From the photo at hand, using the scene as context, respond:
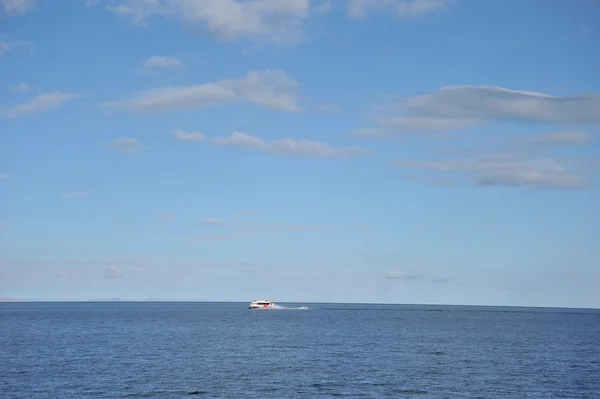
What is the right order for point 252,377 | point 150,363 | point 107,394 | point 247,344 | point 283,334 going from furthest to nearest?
point 283,334 < point 247,344 < point 150,363 < point 252,377 < point 107,394

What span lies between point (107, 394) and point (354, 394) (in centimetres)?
2785

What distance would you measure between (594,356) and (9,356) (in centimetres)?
10439

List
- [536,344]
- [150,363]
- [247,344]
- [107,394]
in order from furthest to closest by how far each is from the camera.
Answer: [536,344], [247,344], [150,363], [107,394]

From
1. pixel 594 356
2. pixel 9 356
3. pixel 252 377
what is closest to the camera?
pixel 252 377

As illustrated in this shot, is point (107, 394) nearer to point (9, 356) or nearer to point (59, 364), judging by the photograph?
point (59, 364)

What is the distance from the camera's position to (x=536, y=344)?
5699 inches

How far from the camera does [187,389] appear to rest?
75.5 meters

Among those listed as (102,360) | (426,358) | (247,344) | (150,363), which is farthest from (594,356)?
(102,360)

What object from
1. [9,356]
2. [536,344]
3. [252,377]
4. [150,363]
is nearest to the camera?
[252,377]

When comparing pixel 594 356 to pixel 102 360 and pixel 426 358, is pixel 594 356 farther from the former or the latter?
pixel 102 360

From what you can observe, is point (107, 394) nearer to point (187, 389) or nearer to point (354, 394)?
point (187, 389)

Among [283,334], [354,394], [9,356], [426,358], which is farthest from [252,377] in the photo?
[283,334]

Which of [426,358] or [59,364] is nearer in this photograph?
[59,364]

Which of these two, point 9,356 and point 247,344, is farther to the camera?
point 247,344
